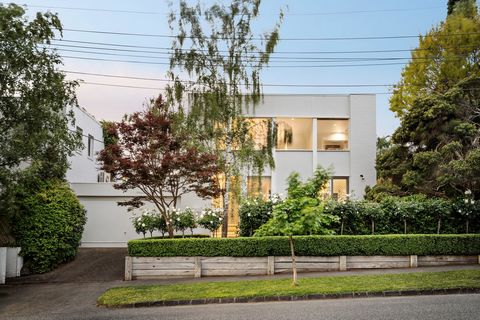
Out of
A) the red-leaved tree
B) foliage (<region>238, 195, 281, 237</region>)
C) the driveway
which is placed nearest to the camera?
the driveway

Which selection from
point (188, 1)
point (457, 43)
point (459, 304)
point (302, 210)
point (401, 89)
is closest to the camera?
point (459, 304)

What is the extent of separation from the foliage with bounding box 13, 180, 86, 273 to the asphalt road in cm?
446

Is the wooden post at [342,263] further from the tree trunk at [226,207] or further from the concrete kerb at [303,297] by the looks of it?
the tree trunk at [226,207]

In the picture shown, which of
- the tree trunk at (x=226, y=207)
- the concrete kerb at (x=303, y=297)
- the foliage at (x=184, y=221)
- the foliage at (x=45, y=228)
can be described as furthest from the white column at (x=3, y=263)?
the tree trunk at (x=226, y=207)

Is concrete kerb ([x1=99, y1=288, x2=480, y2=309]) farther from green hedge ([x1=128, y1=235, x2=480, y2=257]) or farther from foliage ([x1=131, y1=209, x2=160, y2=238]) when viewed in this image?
foliage ([x1=131, y1=209, x2=160, y2=238])

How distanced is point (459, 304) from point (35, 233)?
1221 cm

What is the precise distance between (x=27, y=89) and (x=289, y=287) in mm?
9461

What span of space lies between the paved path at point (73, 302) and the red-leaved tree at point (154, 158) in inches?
126

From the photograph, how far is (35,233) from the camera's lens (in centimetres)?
1334

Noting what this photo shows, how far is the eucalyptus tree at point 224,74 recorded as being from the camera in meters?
15.5

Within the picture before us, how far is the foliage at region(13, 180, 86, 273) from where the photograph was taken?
13266 mm

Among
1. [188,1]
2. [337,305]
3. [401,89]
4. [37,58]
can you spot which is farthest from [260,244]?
[401,89]

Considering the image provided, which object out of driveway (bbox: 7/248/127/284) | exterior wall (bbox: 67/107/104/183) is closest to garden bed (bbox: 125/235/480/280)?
driveway (bbox: 7/248/127/284)

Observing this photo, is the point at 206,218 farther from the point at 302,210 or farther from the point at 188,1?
the point at 188,1
